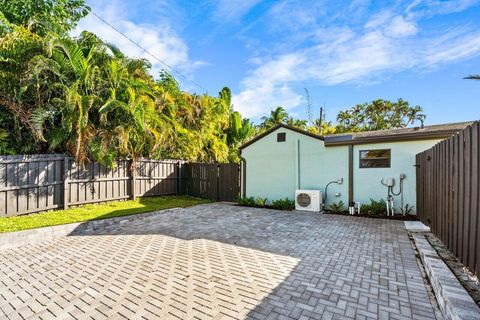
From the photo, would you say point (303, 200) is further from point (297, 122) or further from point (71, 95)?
point (297, 122)

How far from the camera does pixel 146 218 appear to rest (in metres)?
7.20

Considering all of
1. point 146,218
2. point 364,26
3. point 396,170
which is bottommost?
point 146,218

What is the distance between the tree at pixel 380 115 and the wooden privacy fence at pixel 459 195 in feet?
72.4

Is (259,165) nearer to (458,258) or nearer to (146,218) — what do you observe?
(146,218)

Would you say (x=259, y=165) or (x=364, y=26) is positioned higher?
(x=364, y=26)

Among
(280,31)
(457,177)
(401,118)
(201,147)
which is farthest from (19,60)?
(401,118)

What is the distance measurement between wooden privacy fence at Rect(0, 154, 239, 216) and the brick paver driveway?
103 inches

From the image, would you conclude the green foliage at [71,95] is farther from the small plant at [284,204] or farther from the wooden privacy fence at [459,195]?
the wooden privacy fence at [459,195]

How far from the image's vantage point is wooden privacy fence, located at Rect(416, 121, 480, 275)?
8.29 ft

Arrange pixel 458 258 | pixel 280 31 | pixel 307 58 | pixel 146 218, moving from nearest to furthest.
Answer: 1. pixel 458 258
2. pixel 146 218
3. pixel 280 31
4. pixel 307 58

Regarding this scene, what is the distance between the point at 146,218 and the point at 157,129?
357 centimetres

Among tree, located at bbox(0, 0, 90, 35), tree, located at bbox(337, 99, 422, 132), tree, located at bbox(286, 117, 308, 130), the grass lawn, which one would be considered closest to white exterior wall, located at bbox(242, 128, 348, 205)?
the grass lawn

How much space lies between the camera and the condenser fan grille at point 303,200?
843 centimetres

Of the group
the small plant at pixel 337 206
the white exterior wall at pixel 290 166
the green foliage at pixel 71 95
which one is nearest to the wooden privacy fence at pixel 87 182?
the green foliage at pixel 71 95
